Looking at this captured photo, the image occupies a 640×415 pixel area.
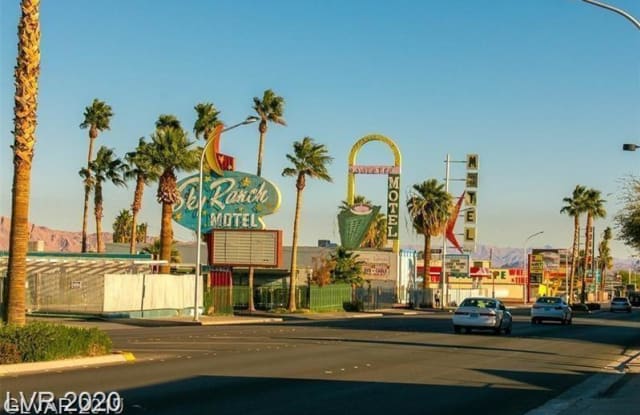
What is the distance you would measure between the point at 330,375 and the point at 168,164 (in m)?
37.0

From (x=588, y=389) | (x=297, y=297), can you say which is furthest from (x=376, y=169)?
(x=588, y=389)

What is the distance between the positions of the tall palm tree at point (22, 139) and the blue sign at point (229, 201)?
41799 millimetres

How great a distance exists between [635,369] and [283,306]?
43888 millimetres

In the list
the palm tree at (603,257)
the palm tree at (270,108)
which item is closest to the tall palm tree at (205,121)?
the palm tree at (270,108)

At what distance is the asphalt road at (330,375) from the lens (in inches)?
596

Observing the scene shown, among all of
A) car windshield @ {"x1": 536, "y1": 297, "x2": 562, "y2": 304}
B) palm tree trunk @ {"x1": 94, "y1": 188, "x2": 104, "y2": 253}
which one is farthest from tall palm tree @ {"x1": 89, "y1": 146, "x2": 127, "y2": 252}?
car windshield @ {"x1": 536, "y1": 297, "x2": 562, "y2": 304}

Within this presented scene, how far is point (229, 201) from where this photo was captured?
65.2 m

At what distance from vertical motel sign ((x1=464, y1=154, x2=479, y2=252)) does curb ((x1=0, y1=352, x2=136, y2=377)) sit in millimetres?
67364

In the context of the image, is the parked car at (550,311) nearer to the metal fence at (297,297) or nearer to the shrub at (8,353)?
the metal fence at (297,297)

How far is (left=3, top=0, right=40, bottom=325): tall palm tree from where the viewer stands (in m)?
21.8

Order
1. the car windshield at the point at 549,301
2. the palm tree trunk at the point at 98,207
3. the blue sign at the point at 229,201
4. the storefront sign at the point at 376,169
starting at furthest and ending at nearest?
the storefront sign at the point at 376,169 < the palm tree trunk at the point at 98,207 < the blue sign at the point at 229,201 < the car windshield at the point at 549,301

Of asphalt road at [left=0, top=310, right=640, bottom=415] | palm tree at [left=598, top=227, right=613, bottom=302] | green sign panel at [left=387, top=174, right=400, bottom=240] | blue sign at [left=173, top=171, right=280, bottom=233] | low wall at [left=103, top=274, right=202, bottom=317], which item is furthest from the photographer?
palm tree at [left=598, top=227, right=613, bottom=302]

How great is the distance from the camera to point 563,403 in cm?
1595

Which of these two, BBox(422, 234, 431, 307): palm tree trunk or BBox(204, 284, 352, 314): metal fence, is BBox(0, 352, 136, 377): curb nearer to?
BBox(204, 284, 352, 314): metal fence
